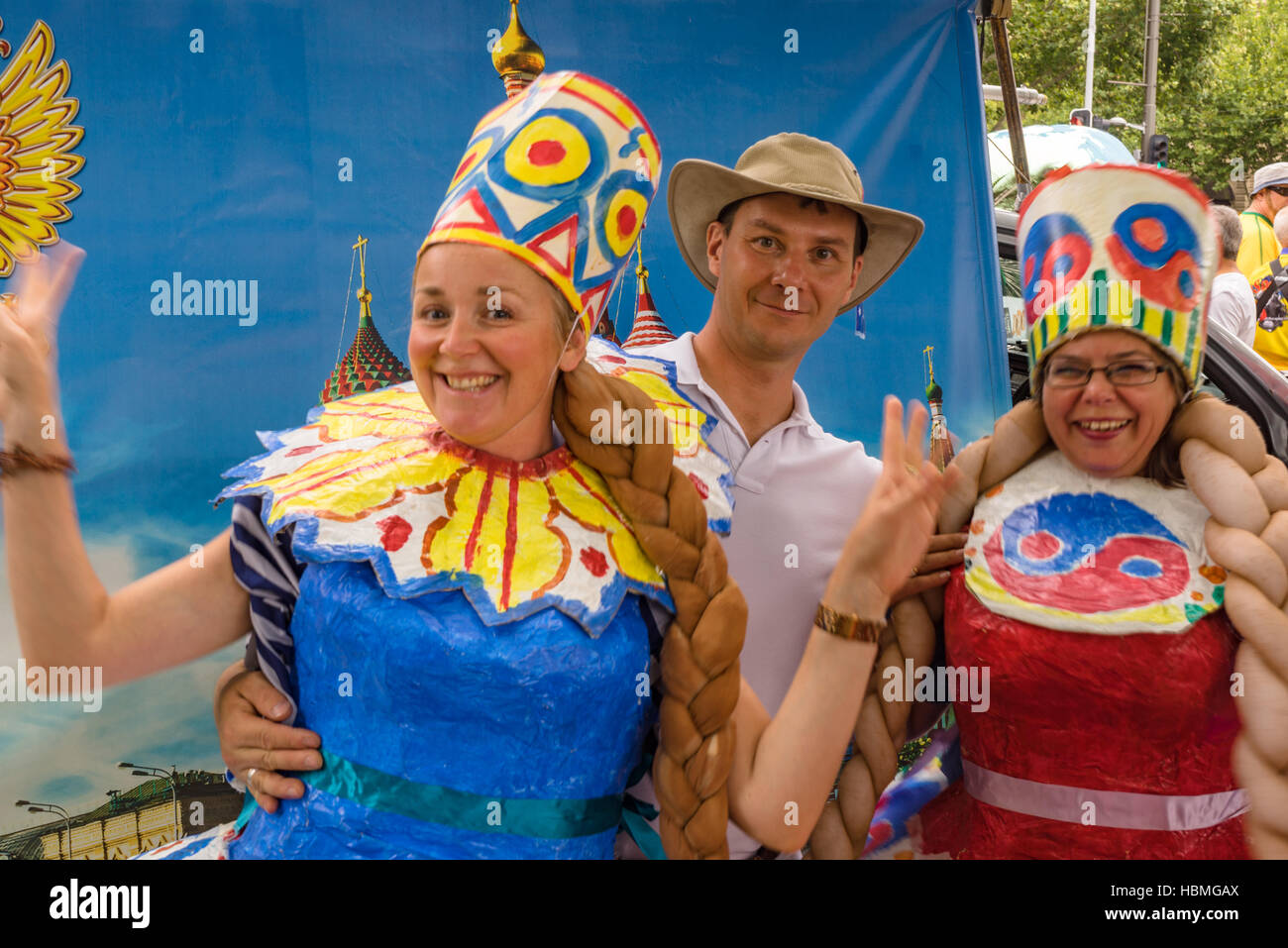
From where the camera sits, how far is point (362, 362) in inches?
112

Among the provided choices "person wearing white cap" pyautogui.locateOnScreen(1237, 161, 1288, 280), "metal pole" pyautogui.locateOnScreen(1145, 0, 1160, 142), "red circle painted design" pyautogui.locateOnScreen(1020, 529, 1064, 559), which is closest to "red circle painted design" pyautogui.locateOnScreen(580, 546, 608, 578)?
"red circle painted design" pyautogui.locateOnScreen(1020, 529, 1064, 559)

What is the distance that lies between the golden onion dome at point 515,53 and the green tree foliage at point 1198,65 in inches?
594

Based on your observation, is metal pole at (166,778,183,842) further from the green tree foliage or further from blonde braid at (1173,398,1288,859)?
the green tree foliage

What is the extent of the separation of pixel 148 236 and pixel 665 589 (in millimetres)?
1747

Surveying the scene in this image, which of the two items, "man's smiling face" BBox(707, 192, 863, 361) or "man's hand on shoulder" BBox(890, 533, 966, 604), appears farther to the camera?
"man's smiling face" BBox(707, 192, 863, 361)

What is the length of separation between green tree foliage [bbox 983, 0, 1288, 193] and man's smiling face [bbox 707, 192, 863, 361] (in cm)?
1548

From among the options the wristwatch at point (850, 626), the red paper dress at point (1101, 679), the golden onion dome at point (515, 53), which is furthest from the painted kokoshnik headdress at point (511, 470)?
the golden onion dome at point (515, 53)

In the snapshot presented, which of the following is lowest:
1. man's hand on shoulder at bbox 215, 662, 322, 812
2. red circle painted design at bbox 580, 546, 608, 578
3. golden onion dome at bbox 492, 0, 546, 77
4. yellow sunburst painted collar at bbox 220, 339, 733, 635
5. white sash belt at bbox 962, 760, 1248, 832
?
white sash belt at bbox 962, 760, 1248, 832

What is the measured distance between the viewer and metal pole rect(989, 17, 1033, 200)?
343 centimetres

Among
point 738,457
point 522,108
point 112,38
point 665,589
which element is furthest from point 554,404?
point 112,38

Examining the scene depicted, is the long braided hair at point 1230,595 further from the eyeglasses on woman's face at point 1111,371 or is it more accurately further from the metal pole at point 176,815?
the metal pole at point 176,815

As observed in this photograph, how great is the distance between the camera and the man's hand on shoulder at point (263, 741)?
1.66 meters

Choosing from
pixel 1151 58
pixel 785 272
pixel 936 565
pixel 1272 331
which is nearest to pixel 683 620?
pixel 936 565

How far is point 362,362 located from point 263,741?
1369mm
